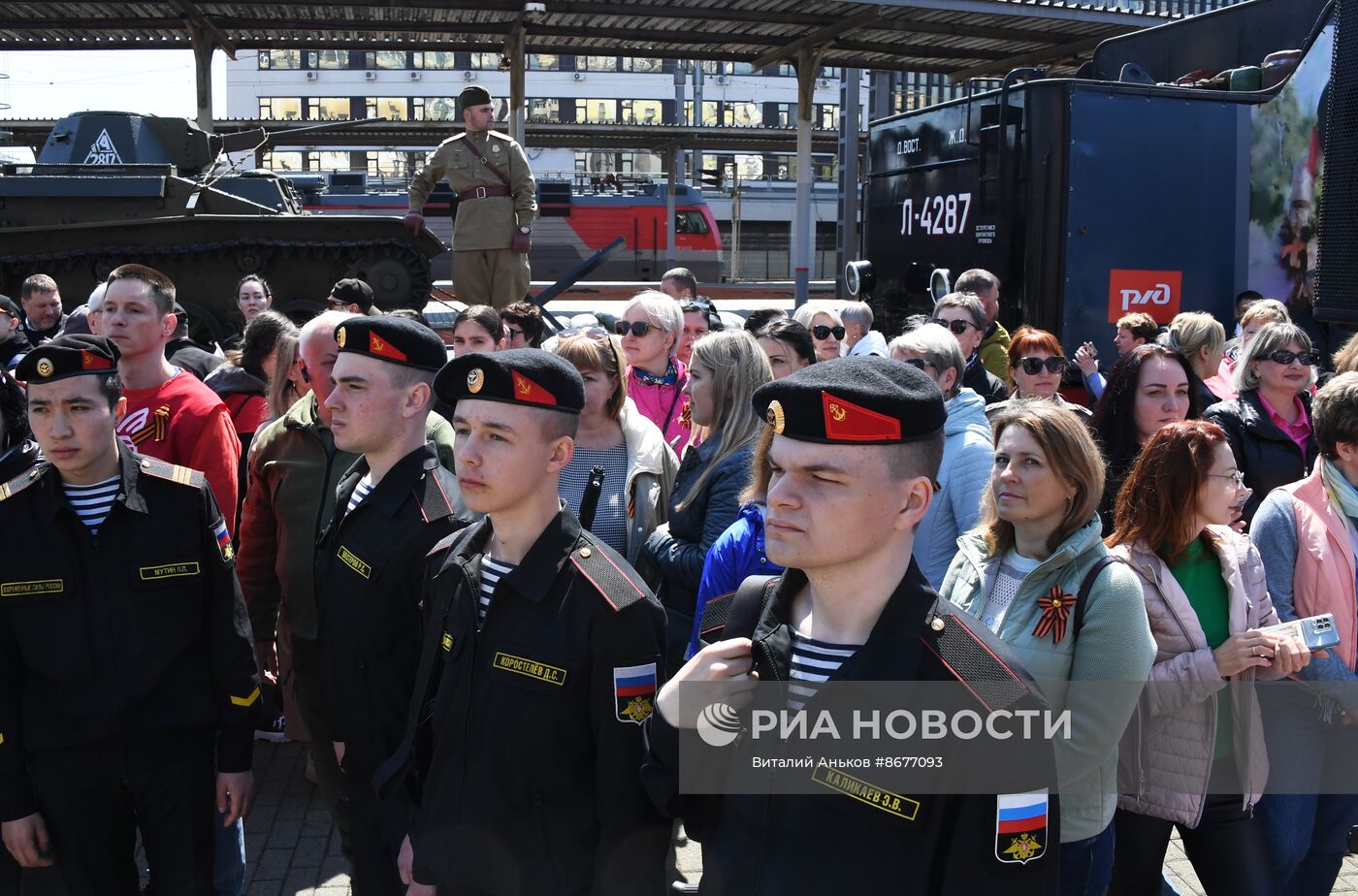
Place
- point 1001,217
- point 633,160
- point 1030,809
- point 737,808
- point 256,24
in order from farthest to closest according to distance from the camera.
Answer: point 633,160, point 256,24, point 1001,217, point 737,808, point 1030,809

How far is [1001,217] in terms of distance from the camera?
7.86m

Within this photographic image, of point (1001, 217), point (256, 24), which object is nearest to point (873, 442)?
point (1001, 217)

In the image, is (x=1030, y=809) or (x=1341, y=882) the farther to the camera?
(x=1341, y=882)

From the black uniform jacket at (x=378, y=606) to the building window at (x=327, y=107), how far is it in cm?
7245

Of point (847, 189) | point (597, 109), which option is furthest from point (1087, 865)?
point (597, 109)

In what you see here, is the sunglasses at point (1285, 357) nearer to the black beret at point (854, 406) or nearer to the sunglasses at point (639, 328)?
the sunglasses at point (639, 328)

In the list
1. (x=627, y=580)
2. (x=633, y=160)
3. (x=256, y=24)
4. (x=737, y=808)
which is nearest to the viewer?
(x=737, y=808)

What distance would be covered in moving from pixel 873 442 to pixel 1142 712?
5.94 ft

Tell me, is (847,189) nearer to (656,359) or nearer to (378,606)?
(656,359)

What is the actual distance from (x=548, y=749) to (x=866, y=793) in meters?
0.87

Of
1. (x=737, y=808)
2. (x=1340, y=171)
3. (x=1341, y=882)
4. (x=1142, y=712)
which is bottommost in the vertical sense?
(x=1341, y=882)

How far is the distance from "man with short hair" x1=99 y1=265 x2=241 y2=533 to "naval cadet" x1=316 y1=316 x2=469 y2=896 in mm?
1184

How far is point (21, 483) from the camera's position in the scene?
11.2ft

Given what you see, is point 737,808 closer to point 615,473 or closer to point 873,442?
point 873,442
